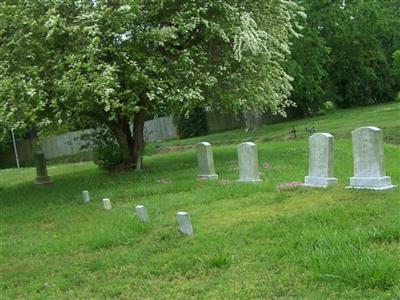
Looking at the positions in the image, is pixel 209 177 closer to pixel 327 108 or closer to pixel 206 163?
pixel 206 163

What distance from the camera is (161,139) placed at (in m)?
43.9

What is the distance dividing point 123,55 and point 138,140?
3854 mm

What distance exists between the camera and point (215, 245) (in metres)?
6.84

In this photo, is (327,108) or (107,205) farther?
(327,108)

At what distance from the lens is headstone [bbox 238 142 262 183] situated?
11228 millimetres

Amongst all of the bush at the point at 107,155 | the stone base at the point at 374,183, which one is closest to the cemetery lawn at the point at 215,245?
the stone base at the point at 374,183

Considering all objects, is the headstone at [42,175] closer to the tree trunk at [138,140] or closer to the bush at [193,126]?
the tree trunk at [138,140]

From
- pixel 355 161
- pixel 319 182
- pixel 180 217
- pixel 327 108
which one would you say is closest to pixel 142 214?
pixel 180 217

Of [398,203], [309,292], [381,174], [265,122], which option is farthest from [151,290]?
[265,122]

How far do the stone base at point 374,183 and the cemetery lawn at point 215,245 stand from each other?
23cm

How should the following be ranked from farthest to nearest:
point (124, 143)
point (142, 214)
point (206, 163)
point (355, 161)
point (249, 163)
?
point (124, 143)
point (206, 163)
point (249, 163)
point (355, 161)
point (142, 214)

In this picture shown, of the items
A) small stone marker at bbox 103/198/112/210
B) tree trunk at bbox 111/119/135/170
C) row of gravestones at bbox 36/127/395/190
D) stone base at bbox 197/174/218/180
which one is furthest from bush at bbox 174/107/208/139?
small stone marker at bbox 103/198/112/210

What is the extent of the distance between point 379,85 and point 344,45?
439 centimetres

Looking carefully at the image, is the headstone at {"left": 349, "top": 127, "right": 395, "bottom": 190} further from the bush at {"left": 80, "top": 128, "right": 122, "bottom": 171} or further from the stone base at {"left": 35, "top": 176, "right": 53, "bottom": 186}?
Result: the stone base at {"left": 35, "top": 176, "right": 53, "bottom": 186}
